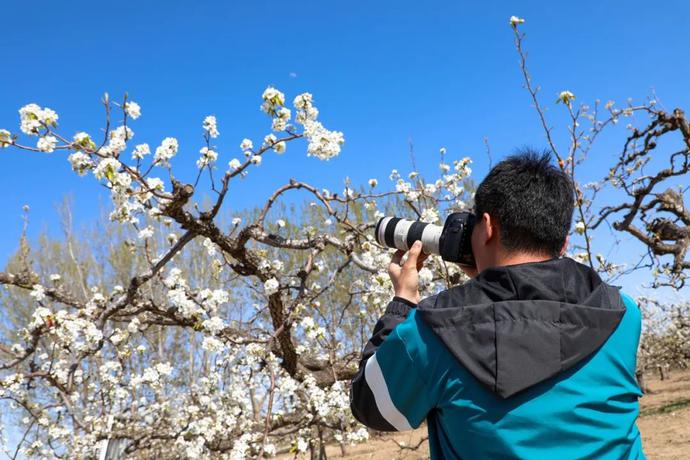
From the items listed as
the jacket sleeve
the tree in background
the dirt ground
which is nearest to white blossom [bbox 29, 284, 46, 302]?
the tree in background

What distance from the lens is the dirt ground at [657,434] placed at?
654 centimetres

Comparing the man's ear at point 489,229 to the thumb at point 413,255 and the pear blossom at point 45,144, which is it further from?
the pear blossom at point 45,144

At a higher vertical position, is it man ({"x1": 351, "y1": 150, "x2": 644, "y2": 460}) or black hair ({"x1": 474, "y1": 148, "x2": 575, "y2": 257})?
black hair ({"x1": 474, "y1": 148, "x2": 575, "y2": 257})

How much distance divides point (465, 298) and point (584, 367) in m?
0.25

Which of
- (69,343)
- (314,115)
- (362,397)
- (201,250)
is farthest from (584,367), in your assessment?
(201,250)

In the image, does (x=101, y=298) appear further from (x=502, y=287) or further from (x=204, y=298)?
(x=502, y=287)

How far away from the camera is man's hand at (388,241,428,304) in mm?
1246

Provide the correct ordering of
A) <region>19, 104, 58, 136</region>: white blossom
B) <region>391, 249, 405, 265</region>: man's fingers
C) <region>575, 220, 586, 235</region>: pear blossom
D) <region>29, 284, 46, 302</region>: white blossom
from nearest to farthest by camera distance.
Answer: <region>391, 249, 405, 265</region>: man's fingers < <region>19, 104, 58, 136</region>: white blossom < <region>29, 284, 46, 302</region>: white blossom < <region>575, 220, 586, 235</region>: pear blossom

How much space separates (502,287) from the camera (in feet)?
3.41

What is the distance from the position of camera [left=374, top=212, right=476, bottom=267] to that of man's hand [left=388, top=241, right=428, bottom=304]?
53mm

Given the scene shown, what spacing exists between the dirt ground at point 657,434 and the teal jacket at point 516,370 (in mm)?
3147

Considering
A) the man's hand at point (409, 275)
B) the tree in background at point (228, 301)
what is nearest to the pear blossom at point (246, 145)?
the tree in background at point (228, 301)

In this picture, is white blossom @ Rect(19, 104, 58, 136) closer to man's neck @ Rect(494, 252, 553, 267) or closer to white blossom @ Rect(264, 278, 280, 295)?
white blossom @ Rect(264, 278, 280, 295)

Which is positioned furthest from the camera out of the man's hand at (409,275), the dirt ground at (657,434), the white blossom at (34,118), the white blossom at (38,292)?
the dirt ground at (657,434)
